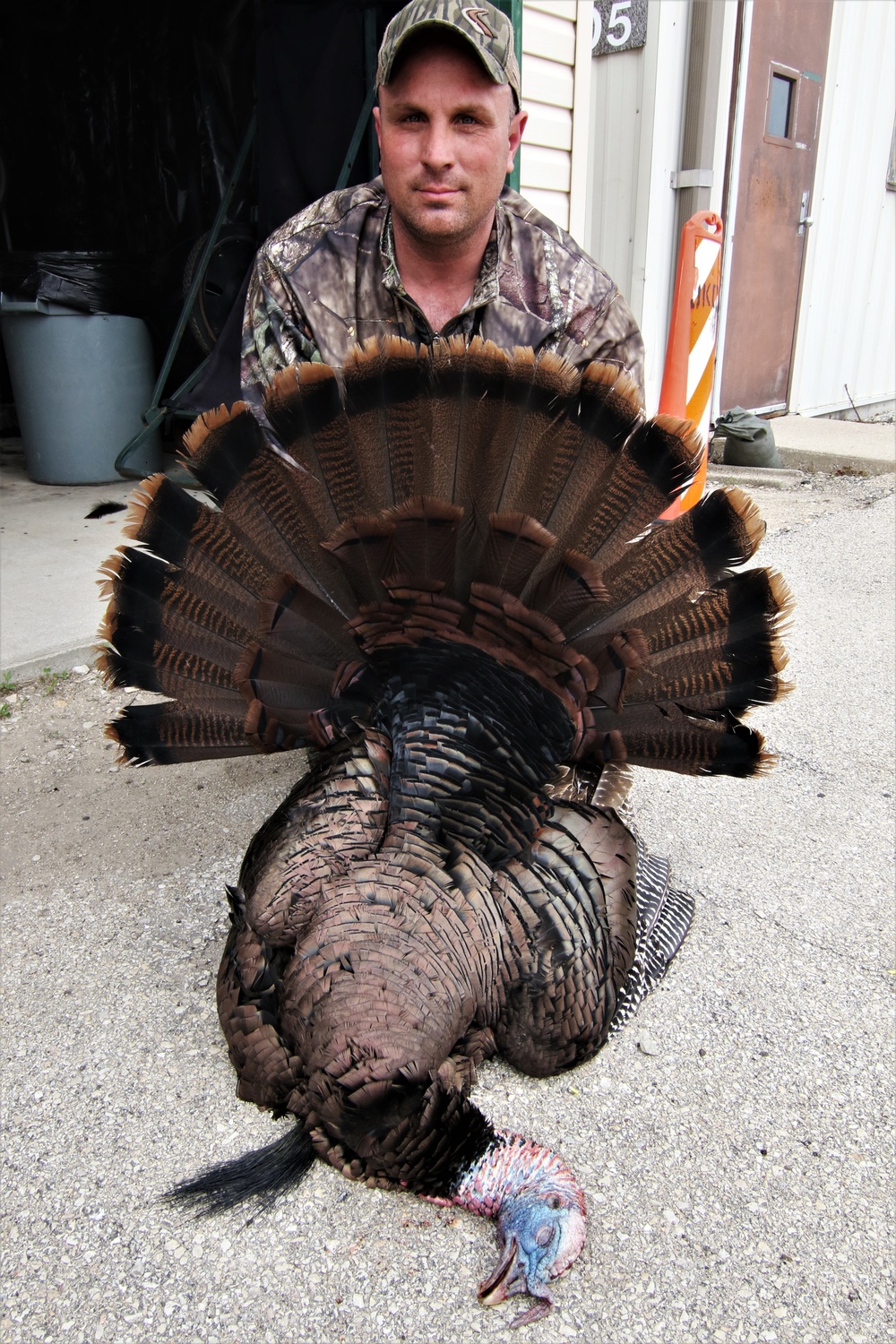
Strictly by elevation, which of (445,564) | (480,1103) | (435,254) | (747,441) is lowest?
(480,1103)

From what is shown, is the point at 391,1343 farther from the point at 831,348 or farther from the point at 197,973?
the point at 831,348

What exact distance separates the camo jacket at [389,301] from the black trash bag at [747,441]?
16.9 feet

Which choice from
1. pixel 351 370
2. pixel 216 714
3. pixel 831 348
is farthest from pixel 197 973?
pixel 831 348

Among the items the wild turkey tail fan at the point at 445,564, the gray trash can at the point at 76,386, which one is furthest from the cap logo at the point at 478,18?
the gray trash can at the point at 76,386

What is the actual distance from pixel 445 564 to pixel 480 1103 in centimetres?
106

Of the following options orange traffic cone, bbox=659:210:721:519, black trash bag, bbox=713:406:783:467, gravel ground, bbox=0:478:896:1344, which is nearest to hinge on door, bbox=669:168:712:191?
black trash bag, bbox=713:406:783:467

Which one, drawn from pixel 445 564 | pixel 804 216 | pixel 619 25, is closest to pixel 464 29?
pixel 445 564

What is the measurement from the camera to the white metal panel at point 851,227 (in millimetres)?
8547

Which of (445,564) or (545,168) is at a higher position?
(545,168)

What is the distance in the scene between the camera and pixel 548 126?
4953 millimetres

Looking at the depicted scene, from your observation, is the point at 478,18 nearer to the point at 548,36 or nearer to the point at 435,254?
the point at 435,254

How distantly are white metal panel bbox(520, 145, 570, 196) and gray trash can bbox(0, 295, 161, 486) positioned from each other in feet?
8.69

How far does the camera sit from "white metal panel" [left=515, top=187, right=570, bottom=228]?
16.4 ft

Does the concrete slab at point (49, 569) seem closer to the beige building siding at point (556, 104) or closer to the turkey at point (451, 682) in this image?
the turkey at point (451, 682)
